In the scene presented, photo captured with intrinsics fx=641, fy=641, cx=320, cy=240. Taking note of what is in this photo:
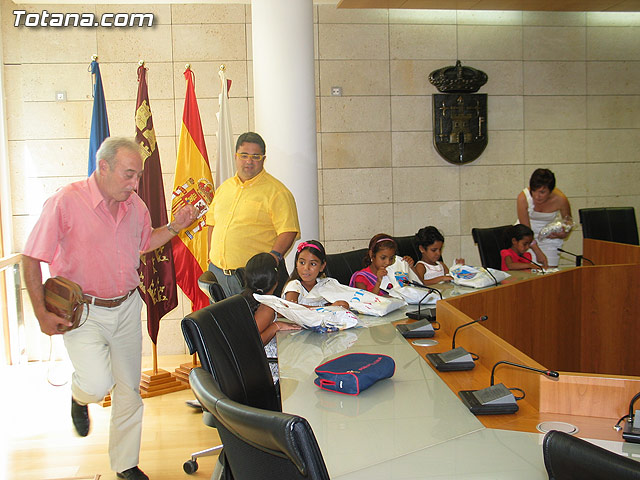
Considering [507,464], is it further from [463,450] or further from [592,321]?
[592,321]

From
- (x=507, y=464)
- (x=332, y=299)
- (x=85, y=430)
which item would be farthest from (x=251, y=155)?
(x=507, y=464)

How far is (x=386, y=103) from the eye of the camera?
6.22m

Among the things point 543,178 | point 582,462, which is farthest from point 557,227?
point 582,462

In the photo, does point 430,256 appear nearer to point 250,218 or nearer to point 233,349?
point 250,218

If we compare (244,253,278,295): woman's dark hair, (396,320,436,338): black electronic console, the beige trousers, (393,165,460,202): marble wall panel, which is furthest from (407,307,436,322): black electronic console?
(393,165,460,202): marble wall panel

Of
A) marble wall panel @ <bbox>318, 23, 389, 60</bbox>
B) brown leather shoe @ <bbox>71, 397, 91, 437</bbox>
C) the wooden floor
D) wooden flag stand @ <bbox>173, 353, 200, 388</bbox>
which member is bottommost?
the wooden floor

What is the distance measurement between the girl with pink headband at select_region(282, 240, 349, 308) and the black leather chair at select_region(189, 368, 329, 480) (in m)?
1.93

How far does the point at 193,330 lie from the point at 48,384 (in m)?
3.75

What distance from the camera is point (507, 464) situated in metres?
1.49

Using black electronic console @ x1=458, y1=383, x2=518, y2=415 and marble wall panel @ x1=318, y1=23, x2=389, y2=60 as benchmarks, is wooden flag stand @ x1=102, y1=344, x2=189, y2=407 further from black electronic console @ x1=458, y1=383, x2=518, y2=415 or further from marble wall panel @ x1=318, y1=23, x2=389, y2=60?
black electronic console @ x1=458, y1=383, x2=518, y2=415

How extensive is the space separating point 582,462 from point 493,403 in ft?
2.50

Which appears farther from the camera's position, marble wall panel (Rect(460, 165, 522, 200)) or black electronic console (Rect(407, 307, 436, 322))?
marble wall panel (Rect(460, 165, 522, 200))

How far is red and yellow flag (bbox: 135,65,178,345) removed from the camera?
15.6ft

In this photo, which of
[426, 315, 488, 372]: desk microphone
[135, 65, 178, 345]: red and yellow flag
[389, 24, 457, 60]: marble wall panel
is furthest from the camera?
[389, 24, 457, 60]: marble wall panel
